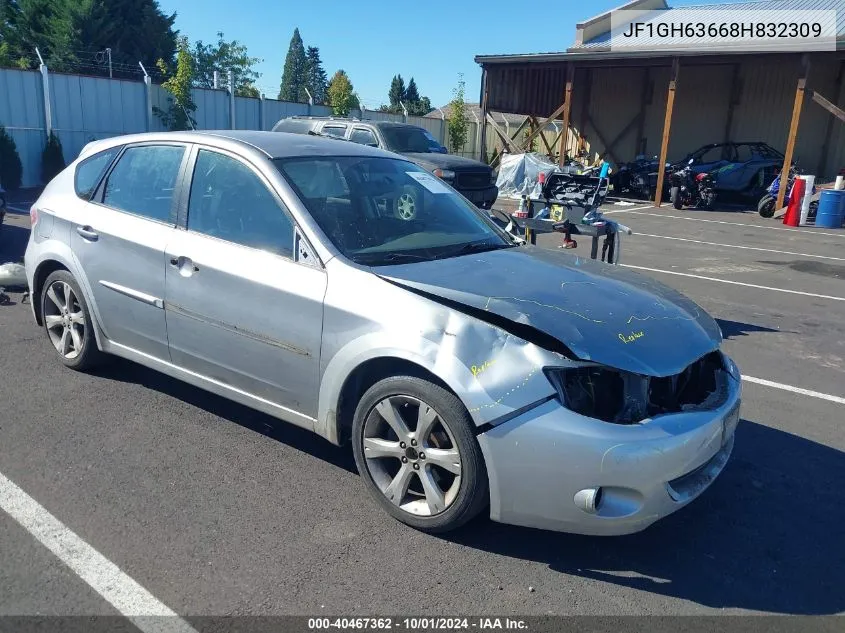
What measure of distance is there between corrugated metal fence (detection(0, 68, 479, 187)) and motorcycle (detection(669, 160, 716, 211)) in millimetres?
13931

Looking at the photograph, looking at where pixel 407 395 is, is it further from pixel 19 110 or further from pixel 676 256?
pixel 19 110

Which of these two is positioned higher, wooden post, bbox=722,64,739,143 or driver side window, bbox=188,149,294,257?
wooden post, bbox=722,64,739,143

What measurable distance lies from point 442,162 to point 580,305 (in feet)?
34.1

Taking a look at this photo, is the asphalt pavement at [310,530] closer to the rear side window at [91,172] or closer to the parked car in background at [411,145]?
the rear side window at [91,172]

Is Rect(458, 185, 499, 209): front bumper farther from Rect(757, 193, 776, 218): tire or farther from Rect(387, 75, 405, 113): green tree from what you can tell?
Rect(387, 75, 405, 113): green tree

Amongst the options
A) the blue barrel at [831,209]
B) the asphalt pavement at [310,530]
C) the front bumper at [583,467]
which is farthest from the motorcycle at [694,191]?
the front bumper at [583,467]

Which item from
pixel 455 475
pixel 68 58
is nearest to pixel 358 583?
pixel 455 475

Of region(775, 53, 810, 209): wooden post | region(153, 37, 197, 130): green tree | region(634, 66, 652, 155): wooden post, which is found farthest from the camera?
region(634, 66, 652, 155): wooden post

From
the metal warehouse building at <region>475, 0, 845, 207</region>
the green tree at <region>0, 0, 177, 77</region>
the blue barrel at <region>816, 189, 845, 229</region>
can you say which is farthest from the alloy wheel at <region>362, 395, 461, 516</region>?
the green tree at <region>0, 0, 177, 77</region>

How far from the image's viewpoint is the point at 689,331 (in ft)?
11.1

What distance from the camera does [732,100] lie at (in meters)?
24.5

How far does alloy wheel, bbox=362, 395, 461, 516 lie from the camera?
120 inches

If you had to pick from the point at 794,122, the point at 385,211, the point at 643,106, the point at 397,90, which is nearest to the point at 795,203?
the point at 794,122

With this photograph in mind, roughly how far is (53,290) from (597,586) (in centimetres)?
409
